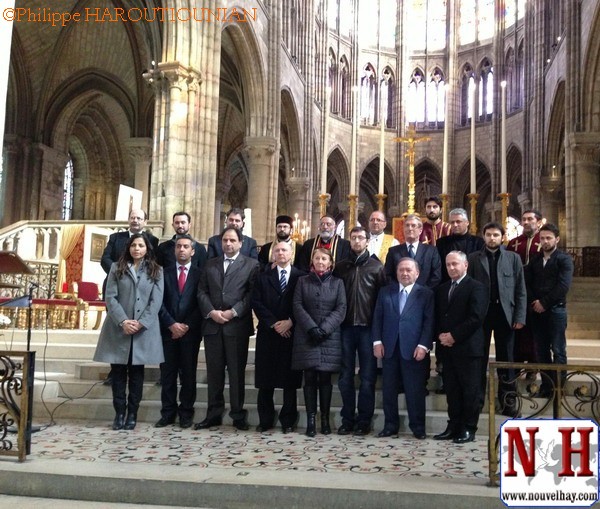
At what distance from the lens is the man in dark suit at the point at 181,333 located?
5316mm

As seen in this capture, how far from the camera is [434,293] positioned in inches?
205

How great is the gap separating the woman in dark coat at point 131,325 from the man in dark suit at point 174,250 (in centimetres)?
39

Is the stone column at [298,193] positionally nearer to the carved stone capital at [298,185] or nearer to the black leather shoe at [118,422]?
the carved stone capital at [298,185]

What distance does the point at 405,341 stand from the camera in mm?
5082

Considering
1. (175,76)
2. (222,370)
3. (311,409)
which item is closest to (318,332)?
(311,409)

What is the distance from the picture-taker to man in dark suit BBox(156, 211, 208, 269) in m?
5.68

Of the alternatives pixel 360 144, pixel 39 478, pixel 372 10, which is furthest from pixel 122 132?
pixel 39 478

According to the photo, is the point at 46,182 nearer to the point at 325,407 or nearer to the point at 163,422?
the point at 163,422

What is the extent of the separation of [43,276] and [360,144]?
868 inches

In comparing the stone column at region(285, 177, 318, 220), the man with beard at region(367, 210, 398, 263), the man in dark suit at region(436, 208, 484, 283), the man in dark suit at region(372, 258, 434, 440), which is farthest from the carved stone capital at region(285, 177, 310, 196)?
the man in dark suit at region(372, 258, 434, 440)

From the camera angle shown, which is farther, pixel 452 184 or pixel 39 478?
pixel 452 184

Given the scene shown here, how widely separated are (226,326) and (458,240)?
2.06m

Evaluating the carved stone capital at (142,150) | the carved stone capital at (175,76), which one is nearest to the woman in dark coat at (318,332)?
the carved stone capital at (175,76)

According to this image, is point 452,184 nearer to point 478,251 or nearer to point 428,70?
point 428,70
